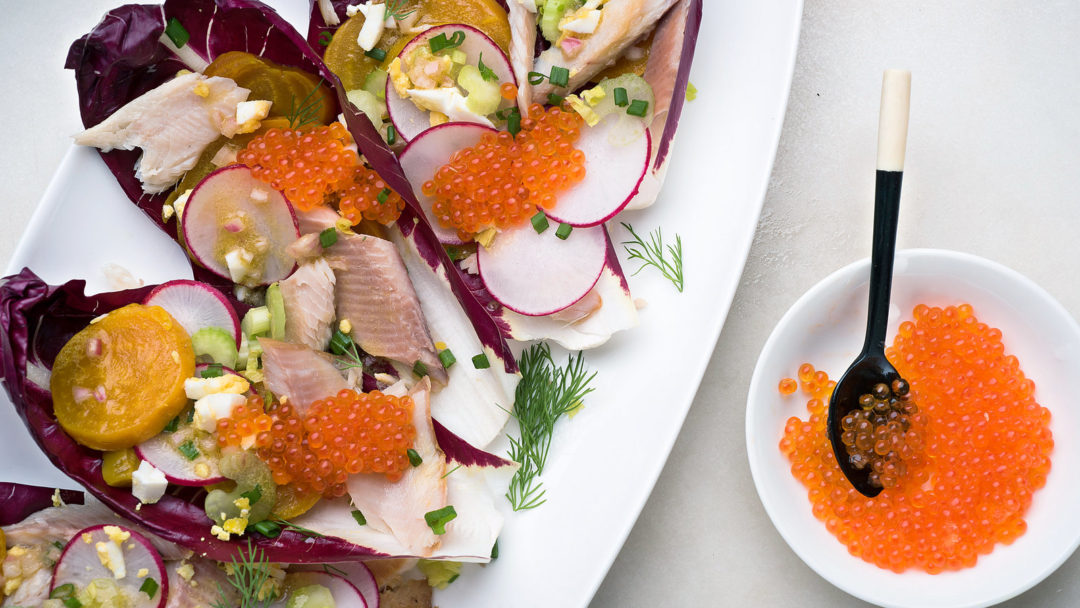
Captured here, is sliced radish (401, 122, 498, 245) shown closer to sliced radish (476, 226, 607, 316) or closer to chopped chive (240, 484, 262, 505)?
sliced radish (476, 226, 607, 316)

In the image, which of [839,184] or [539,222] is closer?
[539,222]

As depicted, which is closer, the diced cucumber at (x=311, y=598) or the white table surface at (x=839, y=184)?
the diced cucumber at (x=311, y=598)

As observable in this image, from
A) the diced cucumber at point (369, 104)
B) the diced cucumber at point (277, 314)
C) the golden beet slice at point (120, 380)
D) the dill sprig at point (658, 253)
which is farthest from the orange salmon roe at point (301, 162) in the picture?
the dill sprig at point (658, 253)

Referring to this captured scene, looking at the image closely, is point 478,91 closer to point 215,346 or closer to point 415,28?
point 415,28

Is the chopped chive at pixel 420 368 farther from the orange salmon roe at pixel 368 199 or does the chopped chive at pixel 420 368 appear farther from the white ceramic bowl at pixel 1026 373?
the white ceramic bowl at pixel 1026 373

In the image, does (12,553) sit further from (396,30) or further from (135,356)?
(396,30)

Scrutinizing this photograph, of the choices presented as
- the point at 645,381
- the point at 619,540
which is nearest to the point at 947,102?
the point at 645,381

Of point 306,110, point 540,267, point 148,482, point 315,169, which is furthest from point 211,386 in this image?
point 540,267
